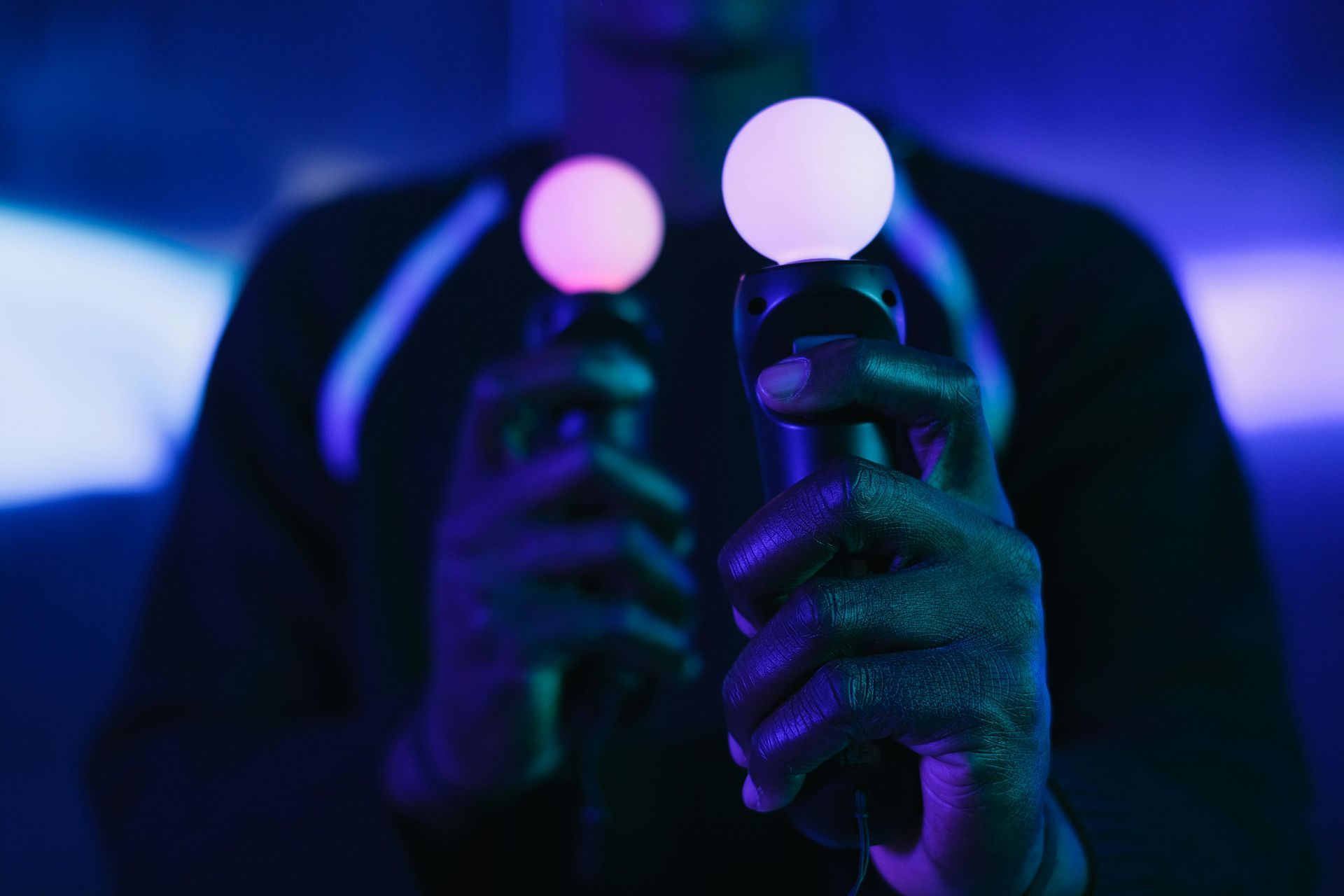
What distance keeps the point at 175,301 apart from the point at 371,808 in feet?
2.02

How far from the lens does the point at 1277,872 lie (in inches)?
13.6

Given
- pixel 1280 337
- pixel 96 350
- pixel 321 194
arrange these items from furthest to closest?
pixel 321 194 → pixel 96 350 → pixel 1280 337

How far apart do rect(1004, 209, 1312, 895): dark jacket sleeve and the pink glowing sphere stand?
16 cm

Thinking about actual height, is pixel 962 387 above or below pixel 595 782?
above

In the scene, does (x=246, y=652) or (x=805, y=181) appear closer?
(x=805, y=181)

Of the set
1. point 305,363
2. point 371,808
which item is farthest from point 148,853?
point 305,363

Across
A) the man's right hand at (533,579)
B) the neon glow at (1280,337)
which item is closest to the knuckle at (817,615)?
the man's right hand at (533,579)

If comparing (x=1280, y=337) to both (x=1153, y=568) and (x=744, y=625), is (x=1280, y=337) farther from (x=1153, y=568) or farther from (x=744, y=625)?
(x=744, y=625)

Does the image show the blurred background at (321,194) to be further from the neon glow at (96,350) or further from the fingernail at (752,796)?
the fingernail at (752,796)

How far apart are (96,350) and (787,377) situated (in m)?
0.81

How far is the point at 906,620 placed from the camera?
0.19 m

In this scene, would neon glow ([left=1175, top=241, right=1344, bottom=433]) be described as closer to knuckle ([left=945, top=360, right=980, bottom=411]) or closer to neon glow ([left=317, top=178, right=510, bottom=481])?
knuckle ([left=945, top=360, right=980, bottom=411])

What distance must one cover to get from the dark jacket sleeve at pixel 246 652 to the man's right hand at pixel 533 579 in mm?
73

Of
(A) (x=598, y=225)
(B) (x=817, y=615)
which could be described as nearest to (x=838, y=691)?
(B) (x=817, y=615)
